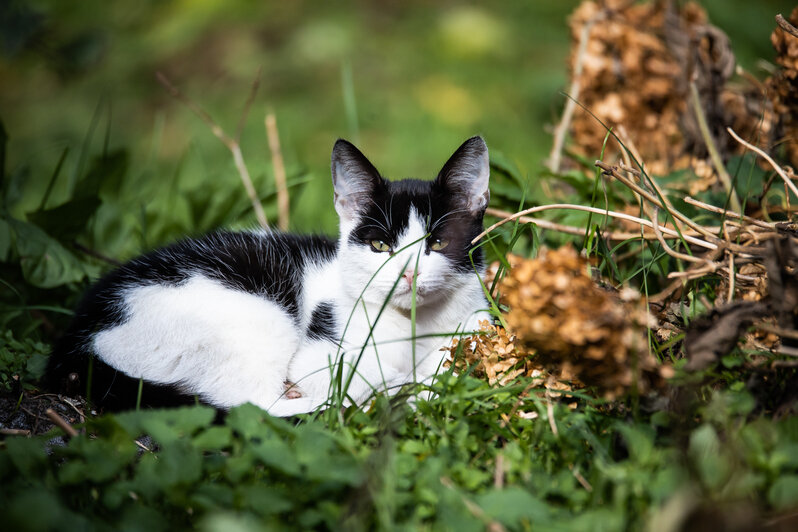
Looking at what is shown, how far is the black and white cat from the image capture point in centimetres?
174

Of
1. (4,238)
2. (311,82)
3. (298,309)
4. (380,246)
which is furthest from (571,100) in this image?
(311,82)

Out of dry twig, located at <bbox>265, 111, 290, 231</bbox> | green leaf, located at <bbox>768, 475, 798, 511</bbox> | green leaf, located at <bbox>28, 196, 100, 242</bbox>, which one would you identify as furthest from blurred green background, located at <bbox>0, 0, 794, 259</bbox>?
green leaf, located at <bbox>768, 475, 798, 511</bbox>

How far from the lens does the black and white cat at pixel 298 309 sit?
174 cm

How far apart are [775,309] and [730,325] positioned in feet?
0.38

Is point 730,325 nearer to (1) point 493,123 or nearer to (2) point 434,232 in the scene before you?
(2) point 434,232

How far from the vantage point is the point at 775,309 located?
1239mm

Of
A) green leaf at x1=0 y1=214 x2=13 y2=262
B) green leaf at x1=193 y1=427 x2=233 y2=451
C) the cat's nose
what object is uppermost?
green leaf at x1=0 y1=214 x2=13 y2=262

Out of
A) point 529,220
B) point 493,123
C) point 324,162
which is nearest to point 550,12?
point 493,123

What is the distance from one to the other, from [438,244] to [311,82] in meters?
3.61

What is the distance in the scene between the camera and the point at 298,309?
205 centimetres

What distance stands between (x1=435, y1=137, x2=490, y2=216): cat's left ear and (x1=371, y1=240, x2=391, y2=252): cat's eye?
0.24 meters

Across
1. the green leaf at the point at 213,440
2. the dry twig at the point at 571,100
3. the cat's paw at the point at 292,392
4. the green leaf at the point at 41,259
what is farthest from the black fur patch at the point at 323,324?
the dry twig at the point at 571,100

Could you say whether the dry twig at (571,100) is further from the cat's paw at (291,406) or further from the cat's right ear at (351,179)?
the cat's paw at (291,406)

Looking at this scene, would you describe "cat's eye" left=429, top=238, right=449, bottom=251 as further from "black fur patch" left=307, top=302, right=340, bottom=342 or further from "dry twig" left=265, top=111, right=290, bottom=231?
"dry twig" left=265, top=111, right=290, bottom=231
